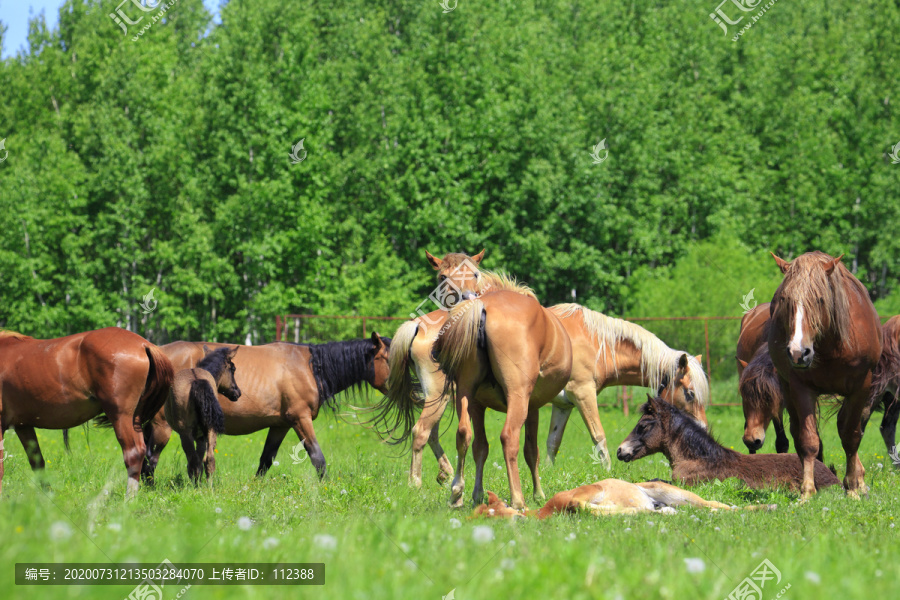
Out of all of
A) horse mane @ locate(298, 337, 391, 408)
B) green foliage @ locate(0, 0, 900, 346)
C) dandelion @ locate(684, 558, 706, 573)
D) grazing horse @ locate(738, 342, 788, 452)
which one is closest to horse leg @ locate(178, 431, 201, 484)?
horse mane @ locate(298, 337, 391, 408)

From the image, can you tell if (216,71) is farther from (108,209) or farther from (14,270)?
(14,270)

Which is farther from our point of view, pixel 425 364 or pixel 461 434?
pixel 425 364

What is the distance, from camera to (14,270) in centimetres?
2742

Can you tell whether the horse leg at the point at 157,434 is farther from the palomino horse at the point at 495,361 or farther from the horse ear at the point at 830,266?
the horse ear at the point at 830,266

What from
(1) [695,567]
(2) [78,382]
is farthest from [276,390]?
(1) [695,567]

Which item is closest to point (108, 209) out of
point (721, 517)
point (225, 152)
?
point (225, 152)

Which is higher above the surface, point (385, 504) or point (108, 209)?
point (108, 209)

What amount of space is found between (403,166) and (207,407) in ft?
73.1

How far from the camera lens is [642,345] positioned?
1045 cm

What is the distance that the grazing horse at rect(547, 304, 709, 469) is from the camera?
33.1 ft

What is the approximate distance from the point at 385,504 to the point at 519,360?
174 centimetres

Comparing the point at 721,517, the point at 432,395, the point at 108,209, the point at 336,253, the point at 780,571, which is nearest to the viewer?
the point at 780,571

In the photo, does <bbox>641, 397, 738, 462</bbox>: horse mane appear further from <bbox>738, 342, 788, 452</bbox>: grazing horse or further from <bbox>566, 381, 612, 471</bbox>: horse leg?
<bbox>566, 381, 612, 471</bbox>: horse leg

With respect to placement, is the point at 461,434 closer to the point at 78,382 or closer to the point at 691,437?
the point at 691,437
